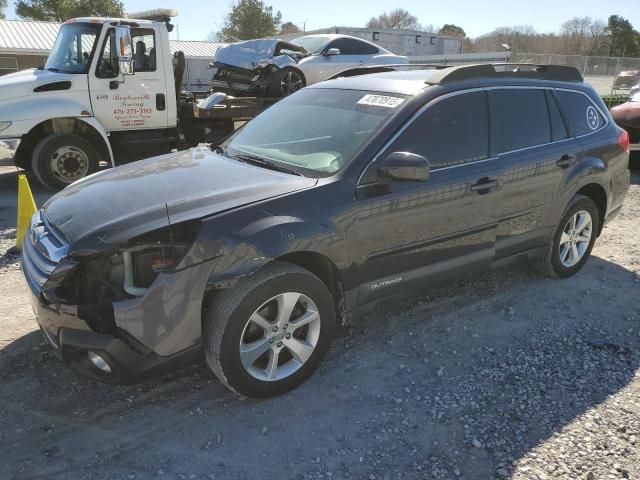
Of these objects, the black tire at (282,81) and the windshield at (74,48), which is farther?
the black tire at (282,81)

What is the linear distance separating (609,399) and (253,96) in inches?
352

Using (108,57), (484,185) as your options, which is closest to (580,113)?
Answer: (484,185)

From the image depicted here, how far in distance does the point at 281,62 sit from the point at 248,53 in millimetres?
864

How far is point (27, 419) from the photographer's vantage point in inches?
111

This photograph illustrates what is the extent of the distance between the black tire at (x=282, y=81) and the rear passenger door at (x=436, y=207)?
728cm

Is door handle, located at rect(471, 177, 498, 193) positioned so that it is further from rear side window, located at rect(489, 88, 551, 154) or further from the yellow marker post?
the yellow marker post

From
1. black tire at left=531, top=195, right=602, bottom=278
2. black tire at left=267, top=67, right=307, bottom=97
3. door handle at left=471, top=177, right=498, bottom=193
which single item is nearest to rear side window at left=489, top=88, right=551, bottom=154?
door handle at left=471, top=177, right=498, bottom=193

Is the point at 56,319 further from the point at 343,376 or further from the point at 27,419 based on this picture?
the point at 343,376

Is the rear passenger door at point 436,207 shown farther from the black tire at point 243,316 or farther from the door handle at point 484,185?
the black tire at point 243,316

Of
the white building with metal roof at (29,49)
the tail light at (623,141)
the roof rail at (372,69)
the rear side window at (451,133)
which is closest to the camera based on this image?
the rear side window at (451,133)

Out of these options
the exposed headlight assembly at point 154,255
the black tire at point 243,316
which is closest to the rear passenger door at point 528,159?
the black tire at point 243,316

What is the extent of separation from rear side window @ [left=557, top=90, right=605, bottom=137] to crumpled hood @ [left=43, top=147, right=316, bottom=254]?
104 inches

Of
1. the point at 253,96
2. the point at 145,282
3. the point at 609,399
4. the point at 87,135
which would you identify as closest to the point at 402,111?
the point at 145,282

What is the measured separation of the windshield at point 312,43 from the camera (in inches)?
468
